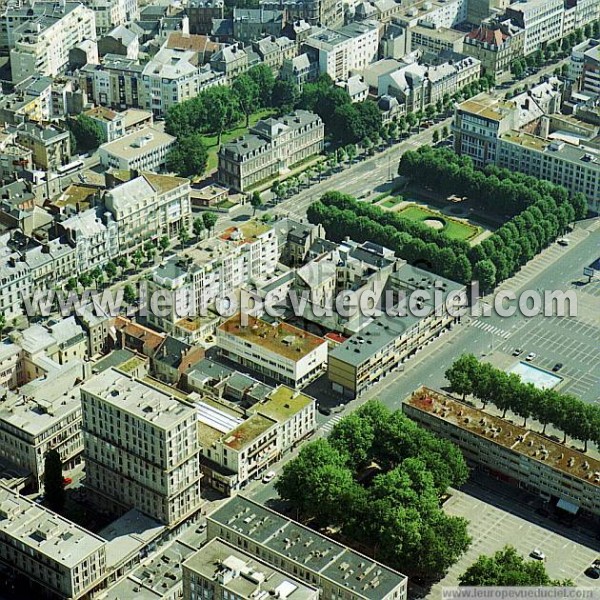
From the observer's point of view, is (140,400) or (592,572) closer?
(592,572)

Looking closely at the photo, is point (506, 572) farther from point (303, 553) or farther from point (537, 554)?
point (303, 553)

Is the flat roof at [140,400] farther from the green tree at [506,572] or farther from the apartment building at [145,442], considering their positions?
the green tree at [506,572]

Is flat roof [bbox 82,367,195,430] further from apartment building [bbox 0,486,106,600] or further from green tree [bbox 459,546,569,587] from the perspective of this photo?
green tree [bbox 459,546,569,587]

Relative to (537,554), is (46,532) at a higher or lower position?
higher

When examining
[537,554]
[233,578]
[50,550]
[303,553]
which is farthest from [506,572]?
[50,550]

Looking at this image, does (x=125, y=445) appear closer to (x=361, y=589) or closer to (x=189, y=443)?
→ (x=189, y=443)

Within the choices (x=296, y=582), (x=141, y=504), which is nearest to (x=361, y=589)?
(x=296, y=582)
